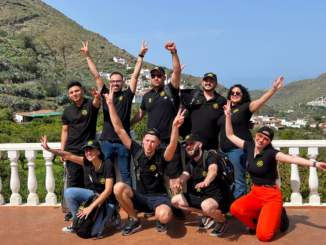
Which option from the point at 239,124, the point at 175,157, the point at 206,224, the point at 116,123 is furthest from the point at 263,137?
the point at 116,123

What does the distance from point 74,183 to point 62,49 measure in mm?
117031

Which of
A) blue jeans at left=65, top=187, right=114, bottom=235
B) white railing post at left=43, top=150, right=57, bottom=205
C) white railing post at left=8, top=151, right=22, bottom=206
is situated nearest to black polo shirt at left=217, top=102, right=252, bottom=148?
blue jeans at left=65, top=187, right=114, bottom=235

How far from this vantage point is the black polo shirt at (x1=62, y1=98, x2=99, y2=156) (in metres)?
4.24

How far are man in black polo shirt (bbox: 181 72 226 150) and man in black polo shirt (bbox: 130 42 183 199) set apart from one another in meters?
0.24

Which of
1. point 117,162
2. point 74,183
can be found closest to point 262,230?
point 117,162

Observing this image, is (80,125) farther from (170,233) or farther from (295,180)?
(295,180)

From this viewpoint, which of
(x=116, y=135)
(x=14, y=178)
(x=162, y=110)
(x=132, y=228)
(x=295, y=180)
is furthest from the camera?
(x=14, y=178)

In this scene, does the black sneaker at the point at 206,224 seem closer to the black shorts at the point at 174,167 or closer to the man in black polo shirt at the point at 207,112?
the black shorts at the point at 174,167

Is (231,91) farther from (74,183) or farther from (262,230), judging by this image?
(74,183)

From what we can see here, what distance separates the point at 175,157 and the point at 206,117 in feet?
2.15

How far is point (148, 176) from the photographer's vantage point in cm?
390

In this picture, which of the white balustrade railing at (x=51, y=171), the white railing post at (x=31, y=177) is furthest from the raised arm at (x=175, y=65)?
the white railing post at (x=31, y=177)

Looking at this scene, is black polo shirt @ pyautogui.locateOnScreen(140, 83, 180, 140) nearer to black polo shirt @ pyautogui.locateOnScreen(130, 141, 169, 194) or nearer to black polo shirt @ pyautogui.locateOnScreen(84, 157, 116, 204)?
black polo shirt @ pyautogui.locateOnScreen(130, 141, 169, 194)

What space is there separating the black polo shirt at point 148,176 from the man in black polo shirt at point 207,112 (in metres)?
0.64
